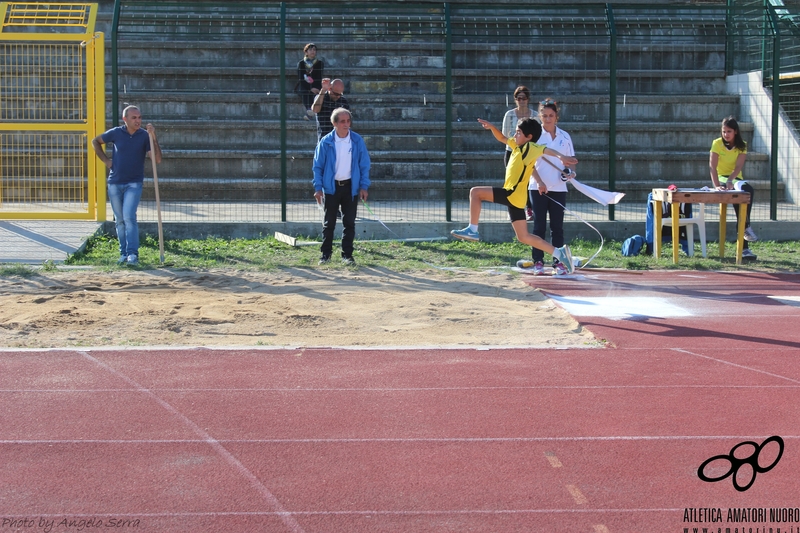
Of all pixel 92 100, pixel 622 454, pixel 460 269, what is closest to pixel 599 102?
pixel 460 269

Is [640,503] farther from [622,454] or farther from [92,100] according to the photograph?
[92,100]

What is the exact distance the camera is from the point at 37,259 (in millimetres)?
12023

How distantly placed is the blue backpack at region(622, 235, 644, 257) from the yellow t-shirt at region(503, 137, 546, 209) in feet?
9.44

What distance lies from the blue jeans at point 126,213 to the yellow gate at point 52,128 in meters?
1.80

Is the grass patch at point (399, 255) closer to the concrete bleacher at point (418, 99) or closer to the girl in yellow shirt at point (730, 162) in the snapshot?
the girl in yellow shirt at point (730, 162)

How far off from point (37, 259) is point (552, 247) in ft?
21.1

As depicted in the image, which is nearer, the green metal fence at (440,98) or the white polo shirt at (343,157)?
the white polo shirt at (343,157)

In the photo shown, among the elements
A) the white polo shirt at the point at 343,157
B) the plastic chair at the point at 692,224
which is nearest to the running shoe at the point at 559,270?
the plastic chair at the point at 692,224

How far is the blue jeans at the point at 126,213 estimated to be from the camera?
12.1m

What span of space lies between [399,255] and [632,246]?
323 centimetres

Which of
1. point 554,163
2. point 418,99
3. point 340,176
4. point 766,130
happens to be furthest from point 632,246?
point 418,99

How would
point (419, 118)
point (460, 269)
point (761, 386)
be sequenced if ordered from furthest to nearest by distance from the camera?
point (419, 118) < point (460, 269) < point (761, 386)

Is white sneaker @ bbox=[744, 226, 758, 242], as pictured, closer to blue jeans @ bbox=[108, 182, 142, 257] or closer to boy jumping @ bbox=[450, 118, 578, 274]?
boy jumping @ bbox=[450, 118, 578, 274]

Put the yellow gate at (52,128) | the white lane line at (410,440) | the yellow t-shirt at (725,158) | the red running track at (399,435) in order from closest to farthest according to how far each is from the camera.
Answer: the red running track at (399,435) → the white lane line at (410,440) → the yellow t-shirt at (725,158) → the yellow gate at (52,128)
